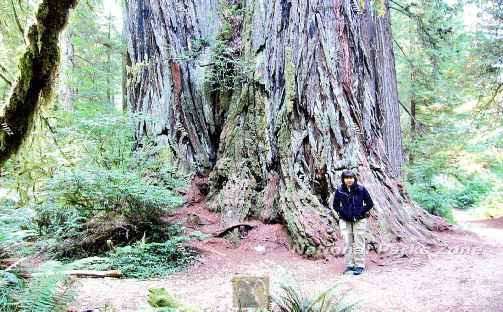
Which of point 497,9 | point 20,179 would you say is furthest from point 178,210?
point 497,9

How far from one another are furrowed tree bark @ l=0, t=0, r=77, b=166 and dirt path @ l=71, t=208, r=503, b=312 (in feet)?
5.36

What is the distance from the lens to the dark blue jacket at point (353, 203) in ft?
19.8

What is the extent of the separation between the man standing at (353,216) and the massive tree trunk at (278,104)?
2.44 feet

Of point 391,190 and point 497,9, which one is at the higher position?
point 497,9

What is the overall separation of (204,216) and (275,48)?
11.7ft

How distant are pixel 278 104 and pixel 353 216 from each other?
9.73 feet

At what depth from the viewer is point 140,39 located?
10.1 m

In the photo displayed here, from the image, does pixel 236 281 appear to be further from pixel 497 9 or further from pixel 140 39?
pixel 497 9

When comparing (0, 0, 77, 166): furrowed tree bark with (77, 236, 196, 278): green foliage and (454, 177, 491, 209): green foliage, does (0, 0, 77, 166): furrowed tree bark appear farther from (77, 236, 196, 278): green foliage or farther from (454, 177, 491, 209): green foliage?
(454, 177, 491, 209): green foliage

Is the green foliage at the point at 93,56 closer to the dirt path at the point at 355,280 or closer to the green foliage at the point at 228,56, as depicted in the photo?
the green foliage at the point at 228,56

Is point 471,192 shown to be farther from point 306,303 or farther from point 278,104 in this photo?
point 306,303

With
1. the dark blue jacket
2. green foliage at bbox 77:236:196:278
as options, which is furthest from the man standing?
green foliage at bbox 77:236:196:278

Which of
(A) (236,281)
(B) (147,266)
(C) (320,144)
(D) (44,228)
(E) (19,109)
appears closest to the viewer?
(E) (19,109)

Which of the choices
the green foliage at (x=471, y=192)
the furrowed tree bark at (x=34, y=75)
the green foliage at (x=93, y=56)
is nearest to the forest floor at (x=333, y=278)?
the furrowed tree bark at (x=34, y=75)
